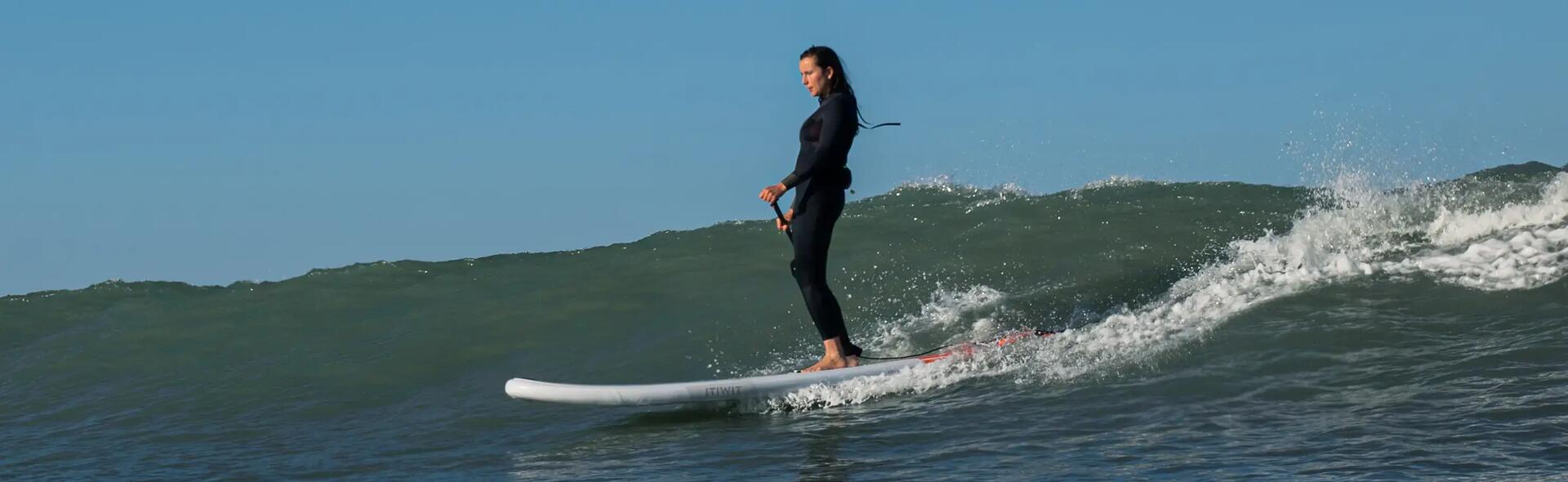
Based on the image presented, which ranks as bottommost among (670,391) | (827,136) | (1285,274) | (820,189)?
(670,391)

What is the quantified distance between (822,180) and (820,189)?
0.04 m

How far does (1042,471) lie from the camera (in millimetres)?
4629

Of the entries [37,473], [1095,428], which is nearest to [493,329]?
[37,473]

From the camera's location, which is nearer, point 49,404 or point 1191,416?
point 1191,416

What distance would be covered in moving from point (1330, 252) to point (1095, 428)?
4.23 metres

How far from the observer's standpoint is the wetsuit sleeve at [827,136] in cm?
653

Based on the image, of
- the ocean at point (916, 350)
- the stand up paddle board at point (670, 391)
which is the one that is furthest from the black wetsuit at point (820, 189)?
the ocean at point (916, 350)

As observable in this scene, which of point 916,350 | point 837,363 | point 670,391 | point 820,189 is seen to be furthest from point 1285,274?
point 670,391

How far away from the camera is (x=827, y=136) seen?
6.54 m

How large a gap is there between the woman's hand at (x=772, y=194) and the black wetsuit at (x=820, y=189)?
0.21 ft

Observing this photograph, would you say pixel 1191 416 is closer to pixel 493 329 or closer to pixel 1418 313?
pixel 1418 313

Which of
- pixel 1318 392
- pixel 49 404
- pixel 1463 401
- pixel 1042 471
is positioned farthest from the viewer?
pixel 49 404

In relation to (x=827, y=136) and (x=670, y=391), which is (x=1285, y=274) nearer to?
(x=827, y=136)

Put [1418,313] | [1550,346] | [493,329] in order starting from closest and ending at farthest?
[1550,346], [1418,313], [493,329]
